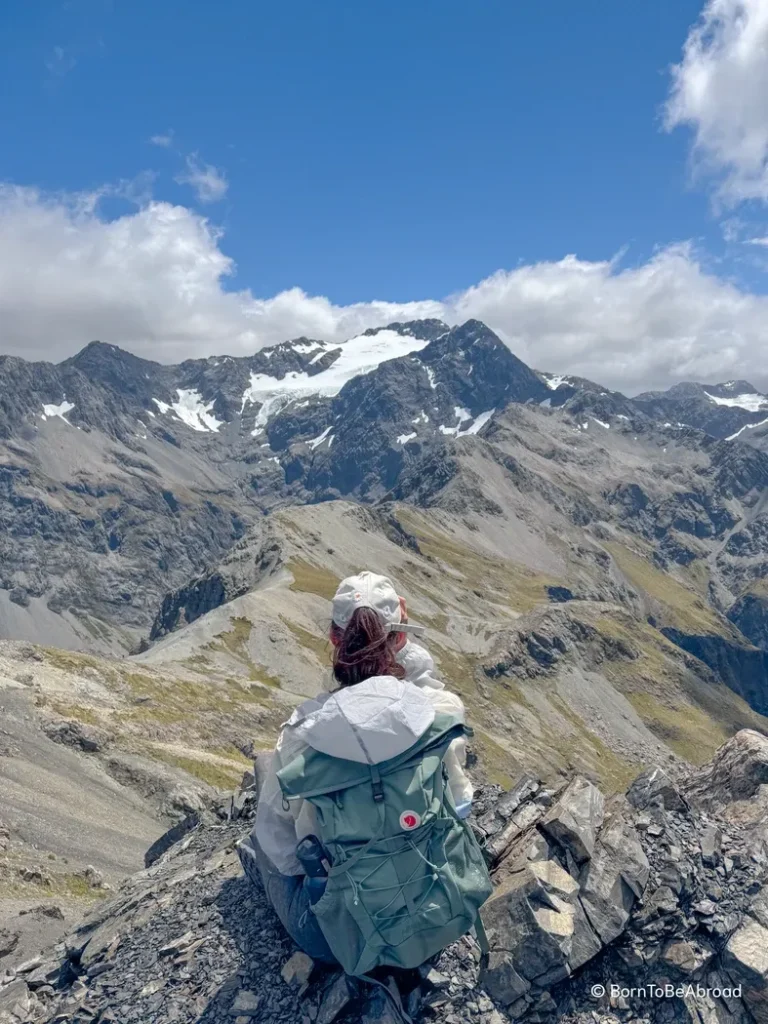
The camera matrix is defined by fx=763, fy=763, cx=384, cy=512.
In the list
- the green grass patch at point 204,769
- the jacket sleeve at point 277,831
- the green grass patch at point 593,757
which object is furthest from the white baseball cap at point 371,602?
the green grass patch at point 593,757

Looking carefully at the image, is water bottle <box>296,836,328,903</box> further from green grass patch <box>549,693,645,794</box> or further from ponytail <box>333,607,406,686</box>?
green grass patch <box>549,693,645,794</box>

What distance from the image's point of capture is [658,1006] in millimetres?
11469

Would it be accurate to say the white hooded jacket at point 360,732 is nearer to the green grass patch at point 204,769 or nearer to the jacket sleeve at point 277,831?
the jacket sleeve at point 277,831

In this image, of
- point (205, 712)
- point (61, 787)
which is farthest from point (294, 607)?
point (61, 787)

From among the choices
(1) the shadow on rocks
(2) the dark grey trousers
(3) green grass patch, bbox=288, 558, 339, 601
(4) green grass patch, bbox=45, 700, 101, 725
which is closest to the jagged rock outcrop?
(3) green grass patch, bbox=288, 558, 339, 601

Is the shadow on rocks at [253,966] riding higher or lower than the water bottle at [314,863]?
lower

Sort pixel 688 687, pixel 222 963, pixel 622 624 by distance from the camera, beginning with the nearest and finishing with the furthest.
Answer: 1. pixel 222 963
2. pixel 688 687
3. pixel 622 624

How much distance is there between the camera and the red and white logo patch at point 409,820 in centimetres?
969

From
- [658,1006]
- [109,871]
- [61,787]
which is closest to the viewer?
[658,1006]

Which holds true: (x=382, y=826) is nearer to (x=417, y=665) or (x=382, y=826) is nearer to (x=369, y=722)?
(x=369, y=722)

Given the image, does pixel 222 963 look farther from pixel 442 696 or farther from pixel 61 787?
pixel 61 787

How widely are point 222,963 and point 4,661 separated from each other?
57.7 meters

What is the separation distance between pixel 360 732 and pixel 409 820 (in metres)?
1.31

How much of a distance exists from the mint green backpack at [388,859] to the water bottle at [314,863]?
33 centimetres
